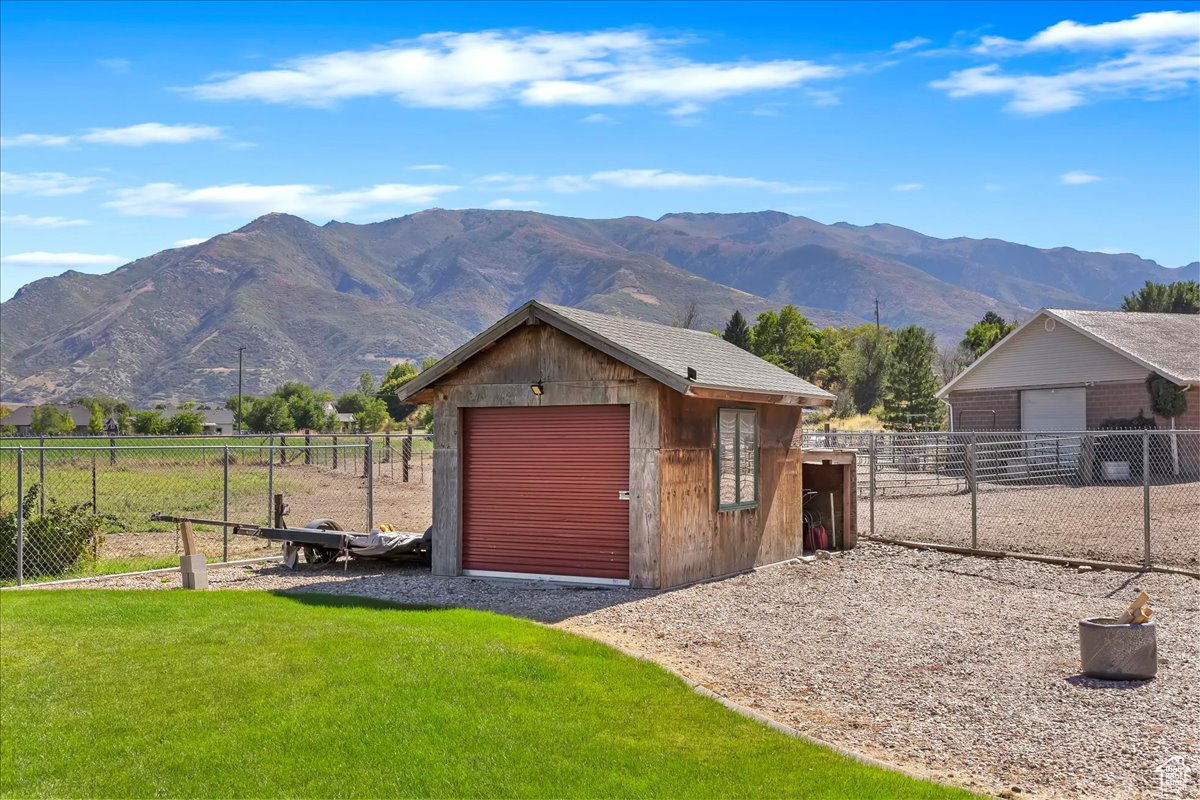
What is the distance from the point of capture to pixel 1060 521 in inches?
848

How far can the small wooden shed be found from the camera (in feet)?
46.4

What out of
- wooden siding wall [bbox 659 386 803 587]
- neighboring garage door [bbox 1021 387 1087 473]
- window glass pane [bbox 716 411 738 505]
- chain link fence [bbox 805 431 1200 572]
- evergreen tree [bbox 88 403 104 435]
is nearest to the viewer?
wooden siding wall [bbox 659 386 803 587]

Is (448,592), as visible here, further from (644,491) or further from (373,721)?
(373,721)

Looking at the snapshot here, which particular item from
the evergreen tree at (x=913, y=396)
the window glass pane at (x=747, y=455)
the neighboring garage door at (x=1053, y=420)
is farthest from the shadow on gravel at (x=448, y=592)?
the evergreen tree at (x=913, y=396)

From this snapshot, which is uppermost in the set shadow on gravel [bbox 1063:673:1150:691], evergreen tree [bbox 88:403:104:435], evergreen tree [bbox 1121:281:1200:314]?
evergreen tree [bbox 1121:281:1200:314]

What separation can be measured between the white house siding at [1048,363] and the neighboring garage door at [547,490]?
25.3 metres

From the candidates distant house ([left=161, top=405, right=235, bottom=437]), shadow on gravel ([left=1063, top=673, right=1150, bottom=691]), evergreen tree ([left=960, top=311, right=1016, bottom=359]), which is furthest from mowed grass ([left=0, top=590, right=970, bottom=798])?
distant house ([left=161, top=405, right=235, bottom=437])

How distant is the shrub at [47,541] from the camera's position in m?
16.0

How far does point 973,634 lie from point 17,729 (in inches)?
347

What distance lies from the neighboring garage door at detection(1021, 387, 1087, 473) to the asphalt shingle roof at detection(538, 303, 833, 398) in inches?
747

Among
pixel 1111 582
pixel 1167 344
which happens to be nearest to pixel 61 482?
pixel 1111 582

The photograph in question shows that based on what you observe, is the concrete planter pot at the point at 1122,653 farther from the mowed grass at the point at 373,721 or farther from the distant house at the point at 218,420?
the distant house at the point at 218,420

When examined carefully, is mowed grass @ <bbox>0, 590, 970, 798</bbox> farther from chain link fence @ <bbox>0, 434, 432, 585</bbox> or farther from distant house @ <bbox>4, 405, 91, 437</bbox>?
distant house @ <bbox>4, 405, 91, 437</bbox>

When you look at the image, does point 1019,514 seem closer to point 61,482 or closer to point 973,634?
point 973,634
